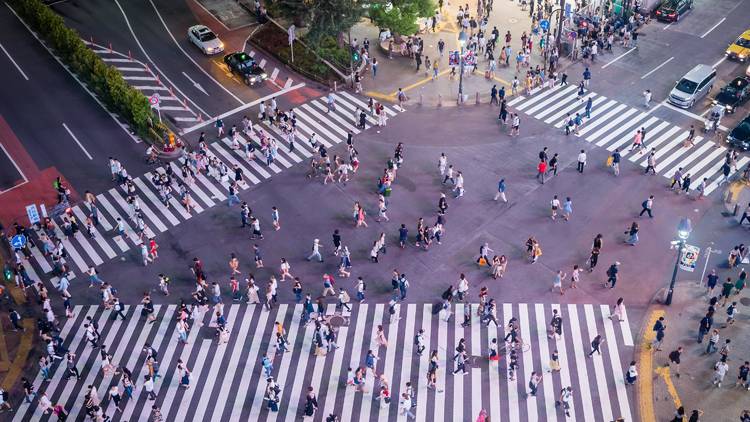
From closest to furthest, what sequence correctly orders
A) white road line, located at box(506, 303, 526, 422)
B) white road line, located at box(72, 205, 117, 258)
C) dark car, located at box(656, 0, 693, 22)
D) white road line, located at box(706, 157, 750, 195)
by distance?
white road line, located at box(506, 303, 526, 422) < white road line, located at box(72, 205, 117, 258) < white road line, located at box(706, 157, 750, 195) < dark car, located at box(656, 0, 693, 22)

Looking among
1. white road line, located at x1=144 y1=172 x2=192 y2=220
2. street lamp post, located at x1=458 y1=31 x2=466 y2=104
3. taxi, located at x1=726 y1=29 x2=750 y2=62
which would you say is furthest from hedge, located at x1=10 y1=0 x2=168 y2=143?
taxi, located at x1=726 y1=29 x2=750 y2=62

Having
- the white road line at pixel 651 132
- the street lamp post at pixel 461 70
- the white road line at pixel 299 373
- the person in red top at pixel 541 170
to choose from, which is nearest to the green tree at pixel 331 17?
the street lamp post at pixel 461 70

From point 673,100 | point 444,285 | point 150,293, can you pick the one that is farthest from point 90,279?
point 673,100

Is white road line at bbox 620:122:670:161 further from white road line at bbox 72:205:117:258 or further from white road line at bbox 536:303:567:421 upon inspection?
white road line at bbox 72:205:117:258

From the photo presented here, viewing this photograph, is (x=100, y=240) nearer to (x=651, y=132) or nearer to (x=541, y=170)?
(x=541, y=170)

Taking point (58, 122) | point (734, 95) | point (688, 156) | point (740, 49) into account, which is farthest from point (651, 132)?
point (58, 122)

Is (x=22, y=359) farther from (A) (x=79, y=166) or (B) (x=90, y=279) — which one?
(A) (x=79, y=166)
